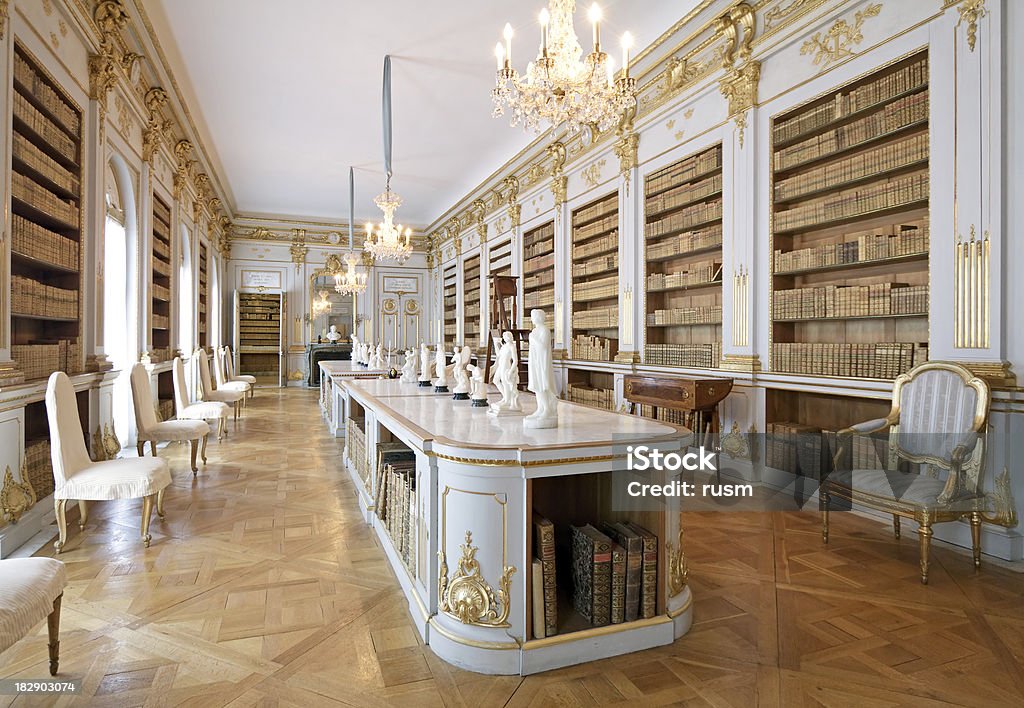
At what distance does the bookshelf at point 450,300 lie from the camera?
1301 cm

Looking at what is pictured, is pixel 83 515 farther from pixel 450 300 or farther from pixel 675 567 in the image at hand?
pixel 450 300

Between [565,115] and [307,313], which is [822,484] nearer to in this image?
[565,115]

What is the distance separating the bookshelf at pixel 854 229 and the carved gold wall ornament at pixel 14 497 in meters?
5.07

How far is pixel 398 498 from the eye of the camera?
110 inches

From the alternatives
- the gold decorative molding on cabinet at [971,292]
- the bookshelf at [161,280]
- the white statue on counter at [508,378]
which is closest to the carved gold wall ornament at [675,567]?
the white statue on counter at [508,378]

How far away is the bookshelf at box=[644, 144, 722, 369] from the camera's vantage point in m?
5.10

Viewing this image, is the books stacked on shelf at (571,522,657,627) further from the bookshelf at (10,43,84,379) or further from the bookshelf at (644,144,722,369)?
the bookshelf at (10,43,84,379)

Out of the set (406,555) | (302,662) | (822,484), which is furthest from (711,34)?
(302,662)

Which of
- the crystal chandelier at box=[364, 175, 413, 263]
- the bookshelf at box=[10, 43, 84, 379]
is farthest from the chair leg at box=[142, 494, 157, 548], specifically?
the crystal chandelier at box=[364, 175, 413, 263]

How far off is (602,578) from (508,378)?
40.9 inches

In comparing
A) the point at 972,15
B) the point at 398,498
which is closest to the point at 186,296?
the point at 398,498

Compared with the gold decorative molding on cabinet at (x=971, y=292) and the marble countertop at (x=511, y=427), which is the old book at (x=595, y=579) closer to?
the marble countertop at (x=511, y=427)

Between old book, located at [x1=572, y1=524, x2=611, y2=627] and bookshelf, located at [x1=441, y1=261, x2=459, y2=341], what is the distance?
422 inches

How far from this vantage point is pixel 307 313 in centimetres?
1406
